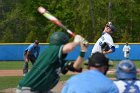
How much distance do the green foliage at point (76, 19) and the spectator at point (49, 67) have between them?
4128 cm

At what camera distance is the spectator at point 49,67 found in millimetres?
6676

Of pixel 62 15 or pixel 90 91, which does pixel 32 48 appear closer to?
pixel 90 91

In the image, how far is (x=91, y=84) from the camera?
4.73m

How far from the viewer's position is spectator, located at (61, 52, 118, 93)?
15.4ft

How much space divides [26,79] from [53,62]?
48cm


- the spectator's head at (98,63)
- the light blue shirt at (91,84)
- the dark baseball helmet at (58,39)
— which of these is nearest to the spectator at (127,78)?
the spectator's head at (98,63)

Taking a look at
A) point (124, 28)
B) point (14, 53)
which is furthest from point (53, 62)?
point (124, 28)

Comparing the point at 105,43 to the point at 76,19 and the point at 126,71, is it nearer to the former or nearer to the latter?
the point at 126,71

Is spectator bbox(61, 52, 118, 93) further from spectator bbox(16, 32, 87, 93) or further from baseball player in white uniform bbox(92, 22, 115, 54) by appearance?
baseball player in white uniform bbox(92, 22, 115, 54)

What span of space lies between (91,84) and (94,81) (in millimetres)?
42

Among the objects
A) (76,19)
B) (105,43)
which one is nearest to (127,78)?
(105,43)

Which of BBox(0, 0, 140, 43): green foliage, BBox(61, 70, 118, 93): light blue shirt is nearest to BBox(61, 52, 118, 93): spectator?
BBox(61, 70, 118, 93): light blue shirt

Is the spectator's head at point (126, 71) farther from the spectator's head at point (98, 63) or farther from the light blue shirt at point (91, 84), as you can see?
the light blue shirt at point (91, 84)

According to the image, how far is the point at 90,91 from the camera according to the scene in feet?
15.5
